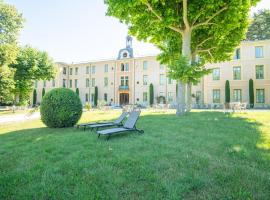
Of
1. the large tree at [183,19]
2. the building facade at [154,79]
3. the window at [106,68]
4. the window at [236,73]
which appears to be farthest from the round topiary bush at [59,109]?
the window at [106,68]

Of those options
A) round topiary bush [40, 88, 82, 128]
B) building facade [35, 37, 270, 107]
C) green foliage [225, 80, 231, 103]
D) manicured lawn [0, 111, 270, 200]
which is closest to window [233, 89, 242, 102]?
building facade [35, 37, 270, 107]

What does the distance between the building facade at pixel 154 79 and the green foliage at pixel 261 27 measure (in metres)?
11.0

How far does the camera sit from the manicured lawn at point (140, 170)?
9.41 ft

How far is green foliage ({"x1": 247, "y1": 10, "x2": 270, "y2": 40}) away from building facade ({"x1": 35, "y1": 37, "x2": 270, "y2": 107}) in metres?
→ 11.0

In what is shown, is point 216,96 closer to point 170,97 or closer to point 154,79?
point 170,97

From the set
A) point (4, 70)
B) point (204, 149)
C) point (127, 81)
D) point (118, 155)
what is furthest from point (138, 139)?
point (127, 81)

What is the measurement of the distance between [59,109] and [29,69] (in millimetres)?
21462

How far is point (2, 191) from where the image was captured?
3037mm

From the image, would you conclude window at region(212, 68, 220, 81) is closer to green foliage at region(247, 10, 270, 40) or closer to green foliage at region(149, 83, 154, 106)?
green foliage at region(149, 83, 154, 106)

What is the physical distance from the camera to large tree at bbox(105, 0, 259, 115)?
1091 cm

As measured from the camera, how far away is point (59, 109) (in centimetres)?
903

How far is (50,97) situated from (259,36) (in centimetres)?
4153

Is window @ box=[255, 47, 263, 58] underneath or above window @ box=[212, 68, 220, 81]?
above

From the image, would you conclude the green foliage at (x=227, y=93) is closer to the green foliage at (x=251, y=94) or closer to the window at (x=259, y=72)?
the green foliage at (x=251, y=94)
